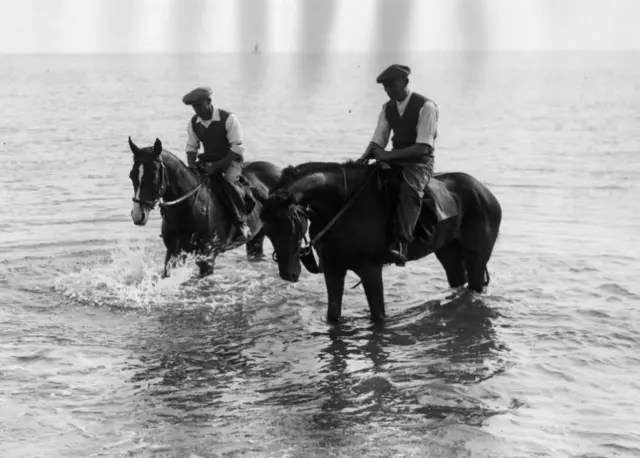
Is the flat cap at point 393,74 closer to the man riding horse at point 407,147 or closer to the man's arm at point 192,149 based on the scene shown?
the man riding horse at point 407,147

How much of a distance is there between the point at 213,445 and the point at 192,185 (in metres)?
5.53

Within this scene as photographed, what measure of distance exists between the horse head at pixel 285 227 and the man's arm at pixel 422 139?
155cm

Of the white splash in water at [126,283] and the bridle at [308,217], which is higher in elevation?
the bridle at [308,217]

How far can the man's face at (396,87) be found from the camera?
1122 cm

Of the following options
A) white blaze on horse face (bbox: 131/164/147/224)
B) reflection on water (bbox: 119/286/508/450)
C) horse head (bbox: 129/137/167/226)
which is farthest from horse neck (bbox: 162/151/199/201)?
reflection on water (bbox: 119/286/508/450)

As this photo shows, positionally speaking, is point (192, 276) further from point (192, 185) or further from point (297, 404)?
point (297, 404)

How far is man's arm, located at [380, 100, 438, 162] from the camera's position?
11.3 m

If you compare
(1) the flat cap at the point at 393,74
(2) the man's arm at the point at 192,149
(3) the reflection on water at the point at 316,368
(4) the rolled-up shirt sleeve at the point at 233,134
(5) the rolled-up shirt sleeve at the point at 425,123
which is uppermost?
(1) the flat cap at the point at 393,74

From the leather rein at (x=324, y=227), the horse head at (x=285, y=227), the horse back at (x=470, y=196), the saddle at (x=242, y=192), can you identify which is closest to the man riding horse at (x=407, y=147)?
the leather rein at (x=324, y=227)

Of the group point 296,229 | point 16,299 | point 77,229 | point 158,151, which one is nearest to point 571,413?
point 296,229

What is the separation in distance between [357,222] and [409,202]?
687 mm

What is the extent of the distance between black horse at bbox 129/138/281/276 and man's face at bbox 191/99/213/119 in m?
0.76

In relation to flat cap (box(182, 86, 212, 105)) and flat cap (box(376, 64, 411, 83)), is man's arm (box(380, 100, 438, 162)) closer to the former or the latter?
flat cap (box(376, 64, 411, 83))

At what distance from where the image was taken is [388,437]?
8898 mm
